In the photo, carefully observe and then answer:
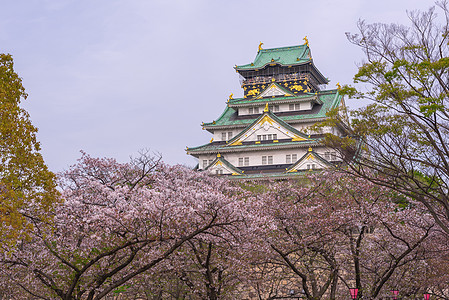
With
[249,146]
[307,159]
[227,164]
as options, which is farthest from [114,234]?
[249,146]

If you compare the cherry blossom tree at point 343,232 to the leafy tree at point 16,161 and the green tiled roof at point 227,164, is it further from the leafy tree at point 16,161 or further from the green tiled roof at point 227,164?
the green tiled roof at point 227,164

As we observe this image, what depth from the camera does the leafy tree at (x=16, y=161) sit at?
13.4 metres

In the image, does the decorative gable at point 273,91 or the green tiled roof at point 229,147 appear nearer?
the green tiled roof at point 229,147

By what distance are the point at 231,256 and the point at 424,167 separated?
24.6 ft

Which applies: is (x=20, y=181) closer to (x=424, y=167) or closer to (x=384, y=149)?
(x=384, y=149)

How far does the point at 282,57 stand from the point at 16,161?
5099cm

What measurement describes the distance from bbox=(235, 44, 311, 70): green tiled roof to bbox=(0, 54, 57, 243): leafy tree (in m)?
47.3

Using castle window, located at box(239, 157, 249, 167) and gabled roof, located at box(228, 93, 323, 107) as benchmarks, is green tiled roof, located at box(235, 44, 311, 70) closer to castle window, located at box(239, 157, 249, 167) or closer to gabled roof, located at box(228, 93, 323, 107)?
gabled roof, located at box(228, 93, 323, 107)

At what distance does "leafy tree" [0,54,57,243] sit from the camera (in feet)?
44.0

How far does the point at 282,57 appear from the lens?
62.3 meters

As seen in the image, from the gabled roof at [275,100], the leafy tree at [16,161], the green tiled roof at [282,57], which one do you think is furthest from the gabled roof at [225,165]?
the leafy tree at [16,161]

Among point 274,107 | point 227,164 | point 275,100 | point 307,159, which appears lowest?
point 307,159

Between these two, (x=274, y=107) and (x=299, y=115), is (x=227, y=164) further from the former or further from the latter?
(x=274, y=107)

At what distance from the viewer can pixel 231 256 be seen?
19.9m
